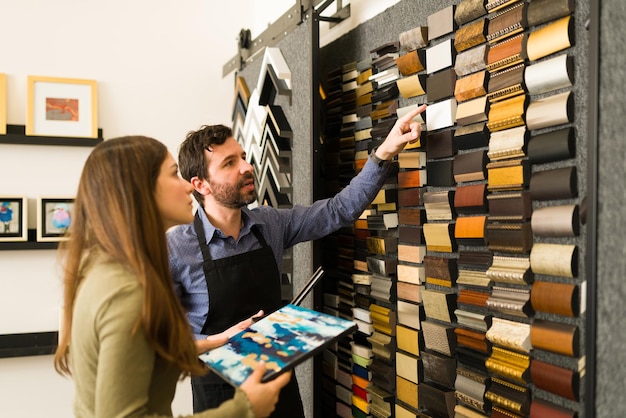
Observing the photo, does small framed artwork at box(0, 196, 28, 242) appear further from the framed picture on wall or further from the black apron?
the black apron

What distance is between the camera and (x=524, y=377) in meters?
0.99

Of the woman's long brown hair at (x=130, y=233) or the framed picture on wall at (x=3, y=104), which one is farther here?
the framed picture on wall at (x=3, y=104)

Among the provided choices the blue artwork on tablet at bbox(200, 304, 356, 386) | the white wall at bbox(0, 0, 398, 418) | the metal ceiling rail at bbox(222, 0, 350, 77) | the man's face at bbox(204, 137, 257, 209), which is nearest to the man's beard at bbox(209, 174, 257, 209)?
the man's face at bbox(204, 137, 257, 209)

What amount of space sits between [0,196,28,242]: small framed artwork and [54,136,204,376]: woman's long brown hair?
1.38 meters

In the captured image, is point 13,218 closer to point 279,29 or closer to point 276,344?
point 279,29

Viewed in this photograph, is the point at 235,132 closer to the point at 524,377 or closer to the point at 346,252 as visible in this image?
the point at 346,252

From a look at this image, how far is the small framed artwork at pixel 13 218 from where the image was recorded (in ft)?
6.82

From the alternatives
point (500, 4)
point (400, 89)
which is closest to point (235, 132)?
point (400, 89)

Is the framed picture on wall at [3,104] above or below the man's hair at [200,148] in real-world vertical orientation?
above

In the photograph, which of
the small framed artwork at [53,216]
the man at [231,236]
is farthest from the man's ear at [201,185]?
the small framed artwork at [53,216]

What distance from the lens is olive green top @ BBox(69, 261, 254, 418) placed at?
74cm

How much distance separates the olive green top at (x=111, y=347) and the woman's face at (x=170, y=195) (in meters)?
0.12

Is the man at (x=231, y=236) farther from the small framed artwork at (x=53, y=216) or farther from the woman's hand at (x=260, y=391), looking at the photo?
the small framed artwork at (x=53, y=216)

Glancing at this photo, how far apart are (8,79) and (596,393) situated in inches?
Answer: 82.2
